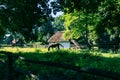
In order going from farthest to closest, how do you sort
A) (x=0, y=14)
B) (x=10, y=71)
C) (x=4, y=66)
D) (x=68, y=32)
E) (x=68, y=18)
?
1. (x=68, y=32)
2. (x=68, y=18)
3. (x=0, y=14)
4. (x=4, y=66)
5. (x=10, y=71)

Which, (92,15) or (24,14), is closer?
(24,14)

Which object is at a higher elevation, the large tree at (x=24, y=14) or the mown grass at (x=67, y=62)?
the large tree at (x=24, y=14)

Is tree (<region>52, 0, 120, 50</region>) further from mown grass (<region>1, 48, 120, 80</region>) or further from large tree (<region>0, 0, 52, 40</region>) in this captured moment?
mown grass (<region>1, 48, 120, 80</region>)

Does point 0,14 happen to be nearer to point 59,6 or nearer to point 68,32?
point 59,6

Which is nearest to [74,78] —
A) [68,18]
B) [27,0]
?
[27,0]

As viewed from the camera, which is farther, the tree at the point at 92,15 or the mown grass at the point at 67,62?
the tree at the point at 92,15

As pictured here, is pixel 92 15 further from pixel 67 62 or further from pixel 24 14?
pixel 67 62

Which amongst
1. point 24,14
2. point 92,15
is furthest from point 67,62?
point 92,15

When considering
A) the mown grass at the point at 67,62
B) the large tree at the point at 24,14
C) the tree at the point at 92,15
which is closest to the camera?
the mown grass at the point at 67,62

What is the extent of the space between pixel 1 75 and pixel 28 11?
1209 cm

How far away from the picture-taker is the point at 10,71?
33.0 feet

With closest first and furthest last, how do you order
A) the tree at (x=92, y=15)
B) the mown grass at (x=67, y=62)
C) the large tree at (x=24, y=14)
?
the mown grass at (x=67, y=62), the large tree at (x=24, y=14), the tree at (x=92, y=15)

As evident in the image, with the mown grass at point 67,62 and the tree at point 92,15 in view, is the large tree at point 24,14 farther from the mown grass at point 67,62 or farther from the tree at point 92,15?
the mown grass at point 67,62

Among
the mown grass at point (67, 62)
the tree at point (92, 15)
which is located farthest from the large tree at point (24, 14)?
the mown grass at point (67, 62)
